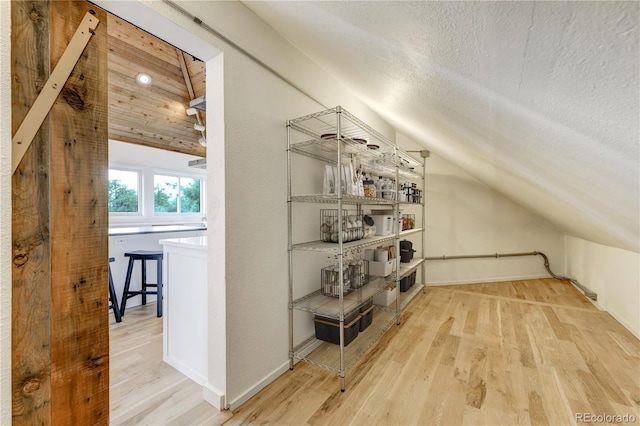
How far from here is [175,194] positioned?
512 centimetres

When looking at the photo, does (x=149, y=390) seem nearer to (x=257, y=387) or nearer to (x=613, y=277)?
(x=257, y=387)

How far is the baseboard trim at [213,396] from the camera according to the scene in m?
1.42

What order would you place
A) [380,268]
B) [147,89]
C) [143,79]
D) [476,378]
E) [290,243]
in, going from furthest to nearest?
[147,89] < [143,79] < [380,268] < [290,243] < [476,378]

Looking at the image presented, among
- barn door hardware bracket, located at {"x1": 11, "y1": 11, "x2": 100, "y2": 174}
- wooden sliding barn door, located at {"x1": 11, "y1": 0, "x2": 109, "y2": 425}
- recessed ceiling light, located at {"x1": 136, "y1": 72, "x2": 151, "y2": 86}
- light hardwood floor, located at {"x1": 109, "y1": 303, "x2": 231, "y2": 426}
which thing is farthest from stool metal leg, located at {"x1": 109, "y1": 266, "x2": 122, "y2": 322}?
recessed ceiling light, located at {"x1": 136, "y1": 72, "x2": 151, "y2": 86}

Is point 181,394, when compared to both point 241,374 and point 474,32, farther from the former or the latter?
point 474,32

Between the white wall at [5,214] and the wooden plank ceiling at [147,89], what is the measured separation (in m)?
2.04

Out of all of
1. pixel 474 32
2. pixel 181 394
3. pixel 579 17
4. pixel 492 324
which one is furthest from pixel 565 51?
pixel 492 324

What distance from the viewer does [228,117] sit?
143cm

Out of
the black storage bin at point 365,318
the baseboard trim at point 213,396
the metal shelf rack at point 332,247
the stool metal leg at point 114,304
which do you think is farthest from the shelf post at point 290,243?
the stool metal leg at point 114,304

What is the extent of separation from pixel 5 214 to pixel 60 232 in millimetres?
152

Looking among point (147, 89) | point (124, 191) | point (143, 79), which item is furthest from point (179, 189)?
point (143, 79)

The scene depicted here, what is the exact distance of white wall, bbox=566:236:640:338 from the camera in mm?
2275

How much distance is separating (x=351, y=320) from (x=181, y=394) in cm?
122

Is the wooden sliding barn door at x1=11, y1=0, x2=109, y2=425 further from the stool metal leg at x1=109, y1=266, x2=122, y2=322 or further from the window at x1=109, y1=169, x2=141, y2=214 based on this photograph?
the window at x1=109, y1=169, x2=141, y2=214
